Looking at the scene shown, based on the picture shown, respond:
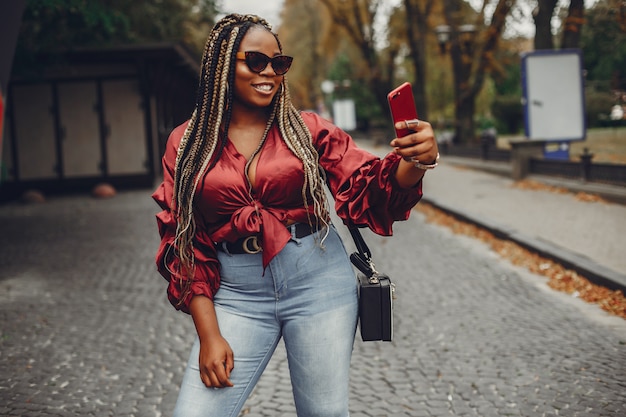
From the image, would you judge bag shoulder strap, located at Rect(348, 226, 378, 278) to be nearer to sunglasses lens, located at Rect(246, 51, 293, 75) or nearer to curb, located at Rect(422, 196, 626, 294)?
sunglasses lens, located at Rect(246, 51, 293, 75)

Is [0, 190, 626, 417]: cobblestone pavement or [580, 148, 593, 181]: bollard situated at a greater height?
[580, 148, 593, 181]: bollard

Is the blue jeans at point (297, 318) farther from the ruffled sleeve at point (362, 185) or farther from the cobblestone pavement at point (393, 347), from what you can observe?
the cobblestone pavement at point (393, 347)

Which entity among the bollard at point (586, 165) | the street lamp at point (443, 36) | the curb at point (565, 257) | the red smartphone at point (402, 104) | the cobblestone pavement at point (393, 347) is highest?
the street lamp at point (443, 36)

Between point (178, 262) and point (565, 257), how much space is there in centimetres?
670

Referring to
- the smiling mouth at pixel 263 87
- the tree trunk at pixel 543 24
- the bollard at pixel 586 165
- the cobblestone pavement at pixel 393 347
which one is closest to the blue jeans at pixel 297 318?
the smiling mouth at pixel 263 87

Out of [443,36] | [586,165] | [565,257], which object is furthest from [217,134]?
[443,36]

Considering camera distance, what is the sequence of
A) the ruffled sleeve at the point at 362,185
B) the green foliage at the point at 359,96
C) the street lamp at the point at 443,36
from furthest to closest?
the green foliage at the point at 359,96 → the street lamp at the point at 443,36 → the ruffled sleeve at the point at 362,185

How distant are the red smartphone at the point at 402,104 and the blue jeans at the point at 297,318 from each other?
563 mm

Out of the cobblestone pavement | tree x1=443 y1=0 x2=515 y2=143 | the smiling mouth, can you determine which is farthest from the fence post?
the smiling mouth

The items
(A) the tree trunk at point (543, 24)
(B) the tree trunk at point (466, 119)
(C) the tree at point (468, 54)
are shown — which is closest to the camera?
(A) the tree trunk at point (543, 24)

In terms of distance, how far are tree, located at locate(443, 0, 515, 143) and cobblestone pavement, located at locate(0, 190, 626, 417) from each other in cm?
1722

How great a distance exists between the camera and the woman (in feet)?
8.05

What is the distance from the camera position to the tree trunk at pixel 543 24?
18.4m

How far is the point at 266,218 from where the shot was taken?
246 centimetres
